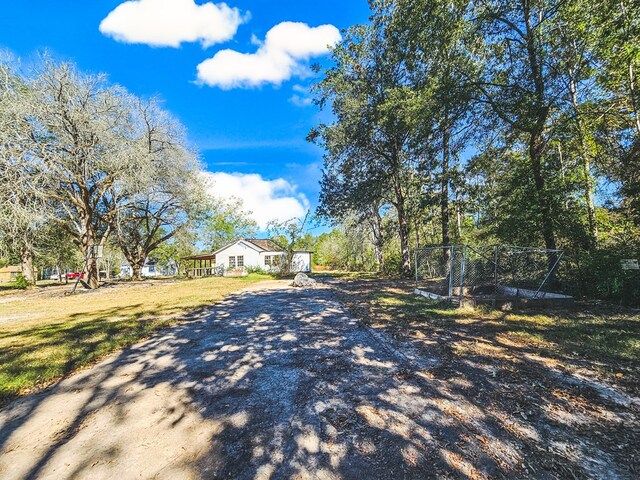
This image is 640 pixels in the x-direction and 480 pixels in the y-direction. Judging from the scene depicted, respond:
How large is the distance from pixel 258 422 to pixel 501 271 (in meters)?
8.38

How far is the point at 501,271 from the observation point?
823cm

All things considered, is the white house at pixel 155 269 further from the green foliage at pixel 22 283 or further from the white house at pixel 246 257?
the green foliage at pixel 22 283

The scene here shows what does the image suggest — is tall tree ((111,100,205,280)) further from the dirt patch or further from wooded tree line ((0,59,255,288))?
the dirt patch

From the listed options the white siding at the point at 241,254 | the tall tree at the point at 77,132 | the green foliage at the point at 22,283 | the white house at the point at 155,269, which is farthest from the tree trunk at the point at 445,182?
the white house at the point at 155,269

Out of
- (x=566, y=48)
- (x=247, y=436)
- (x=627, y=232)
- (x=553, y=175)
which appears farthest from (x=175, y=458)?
(x=566, y=48)

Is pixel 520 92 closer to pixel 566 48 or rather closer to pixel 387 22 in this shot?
pixel 566 48

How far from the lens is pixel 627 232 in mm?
8320

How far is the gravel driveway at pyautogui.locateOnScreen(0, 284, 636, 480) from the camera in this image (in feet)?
6.37

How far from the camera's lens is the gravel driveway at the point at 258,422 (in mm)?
1940

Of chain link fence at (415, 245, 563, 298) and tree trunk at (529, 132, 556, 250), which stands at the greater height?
tree trunk at (529, 132, 556, 250)

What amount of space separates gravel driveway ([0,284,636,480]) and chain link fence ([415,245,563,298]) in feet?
15.7

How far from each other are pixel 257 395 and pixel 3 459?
1969 millimetres

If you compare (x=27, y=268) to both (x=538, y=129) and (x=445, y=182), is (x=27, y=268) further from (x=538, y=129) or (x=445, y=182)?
(x=538, y=129)

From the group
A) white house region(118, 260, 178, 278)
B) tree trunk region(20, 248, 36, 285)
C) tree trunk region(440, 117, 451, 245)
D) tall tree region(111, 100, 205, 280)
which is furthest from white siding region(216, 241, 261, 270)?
tree trunk region(440, 117, 451, 245)
